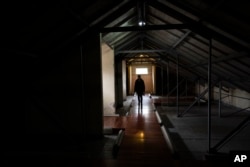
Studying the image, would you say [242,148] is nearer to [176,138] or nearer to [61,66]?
[176,138]

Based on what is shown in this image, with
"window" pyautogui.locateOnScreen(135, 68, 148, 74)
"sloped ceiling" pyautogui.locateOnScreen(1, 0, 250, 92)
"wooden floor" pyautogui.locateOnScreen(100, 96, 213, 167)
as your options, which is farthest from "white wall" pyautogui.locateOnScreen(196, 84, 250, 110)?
"window" pyautogui.locateOnScreen(135, 68, 148, 74)

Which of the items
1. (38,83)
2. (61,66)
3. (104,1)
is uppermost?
(104,1)

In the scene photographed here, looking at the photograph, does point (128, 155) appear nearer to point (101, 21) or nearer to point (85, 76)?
point (85, 76)

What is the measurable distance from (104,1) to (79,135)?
2.68m

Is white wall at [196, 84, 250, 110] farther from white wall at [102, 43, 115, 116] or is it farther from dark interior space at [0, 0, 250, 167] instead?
white wall at [102, 43, 115, 116]

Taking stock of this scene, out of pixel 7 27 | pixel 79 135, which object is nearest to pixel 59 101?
pixel 79 135

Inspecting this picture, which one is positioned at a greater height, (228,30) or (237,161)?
(228,30)

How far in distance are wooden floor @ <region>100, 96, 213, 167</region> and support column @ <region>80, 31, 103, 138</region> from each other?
0.71 meters

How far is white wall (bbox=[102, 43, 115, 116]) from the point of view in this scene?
6.25m

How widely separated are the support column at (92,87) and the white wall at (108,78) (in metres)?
2.25

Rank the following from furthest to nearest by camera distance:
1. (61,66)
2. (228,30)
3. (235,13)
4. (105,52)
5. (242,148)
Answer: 1. (105,52)
2. (61,66)
3. (242,148)
4. (228,30)
5. (235,13)

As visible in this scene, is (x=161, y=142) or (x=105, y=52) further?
(x=105, y=52)

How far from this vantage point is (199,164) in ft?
8.14

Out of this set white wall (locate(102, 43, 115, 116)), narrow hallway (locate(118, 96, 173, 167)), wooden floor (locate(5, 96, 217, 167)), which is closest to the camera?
wooden floor (locate(5, 96, 217, 167))
